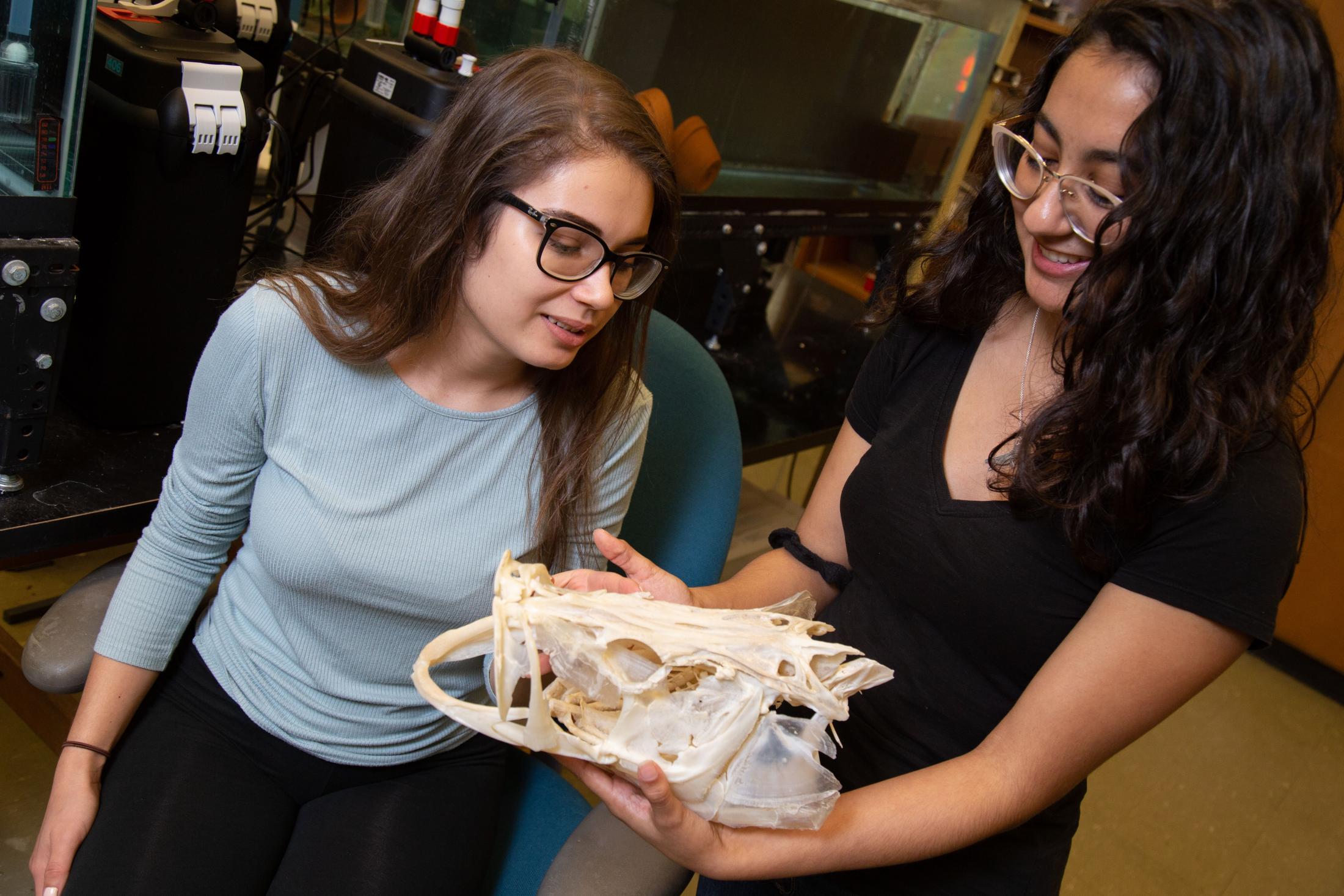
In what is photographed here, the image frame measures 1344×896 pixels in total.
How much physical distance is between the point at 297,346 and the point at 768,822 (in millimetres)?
706

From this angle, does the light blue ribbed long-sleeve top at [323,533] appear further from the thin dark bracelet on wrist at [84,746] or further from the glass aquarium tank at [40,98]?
the glass aquarium tank at [40,98]

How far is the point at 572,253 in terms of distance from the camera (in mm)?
1062

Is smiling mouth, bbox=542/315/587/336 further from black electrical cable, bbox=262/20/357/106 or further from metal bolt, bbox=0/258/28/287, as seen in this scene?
black electrical cable, bbox=262/20/357/106

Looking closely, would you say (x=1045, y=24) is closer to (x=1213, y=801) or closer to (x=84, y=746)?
(x=1213, y=801)

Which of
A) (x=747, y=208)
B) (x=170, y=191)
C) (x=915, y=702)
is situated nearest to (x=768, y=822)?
(x=915, y=702)

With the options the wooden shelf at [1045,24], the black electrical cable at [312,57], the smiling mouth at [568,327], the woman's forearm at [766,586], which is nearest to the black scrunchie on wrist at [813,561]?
the woman's forearm at [766,586]

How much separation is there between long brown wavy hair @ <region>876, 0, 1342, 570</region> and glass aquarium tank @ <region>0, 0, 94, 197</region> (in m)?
1.02

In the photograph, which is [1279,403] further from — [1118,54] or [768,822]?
[768,822]

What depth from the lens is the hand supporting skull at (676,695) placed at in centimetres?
88

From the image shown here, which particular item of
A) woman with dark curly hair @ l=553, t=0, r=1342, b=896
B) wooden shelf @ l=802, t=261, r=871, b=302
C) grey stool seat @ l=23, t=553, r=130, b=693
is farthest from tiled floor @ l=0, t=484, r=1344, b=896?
woman with dark curly hair @ l=553, t=0, r=1342, b=896

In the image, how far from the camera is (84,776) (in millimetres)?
1095

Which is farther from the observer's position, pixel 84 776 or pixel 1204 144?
pixel 84 776

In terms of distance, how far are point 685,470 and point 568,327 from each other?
38 cm

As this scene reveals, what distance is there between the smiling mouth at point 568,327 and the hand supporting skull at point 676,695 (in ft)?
0.94
